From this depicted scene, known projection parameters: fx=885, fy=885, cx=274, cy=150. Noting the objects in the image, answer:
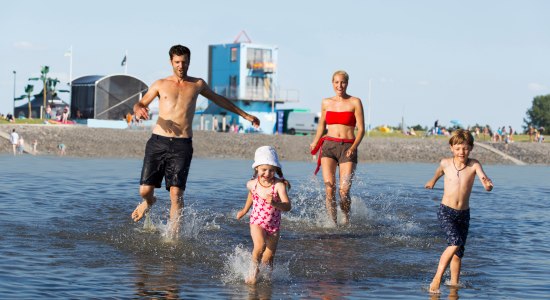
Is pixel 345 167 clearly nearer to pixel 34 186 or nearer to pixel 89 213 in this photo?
pixel 89 213

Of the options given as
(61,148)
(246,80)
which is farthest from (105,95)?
(246,80)

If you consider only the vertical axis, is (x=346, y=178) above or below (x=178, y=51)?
below

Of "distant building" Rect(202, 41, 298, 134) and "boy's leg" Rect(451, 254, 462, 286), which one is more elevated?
"distant building" Rect(202, 41, 298, 134)

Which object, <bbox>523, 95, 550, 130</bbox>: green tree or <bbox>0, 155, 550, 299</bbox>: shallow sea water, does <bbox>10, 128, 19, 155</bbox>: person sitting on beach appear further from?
<bbox>523, 95, 550, 130</bbox>: green tree

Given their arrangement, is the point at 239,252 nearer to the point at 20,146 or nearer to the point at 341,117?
the point at 341,117

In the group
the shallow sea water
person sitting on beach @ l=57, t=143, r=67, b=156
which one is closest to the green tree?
person sitting on beach @ l=57, t=143, r=67, b=156

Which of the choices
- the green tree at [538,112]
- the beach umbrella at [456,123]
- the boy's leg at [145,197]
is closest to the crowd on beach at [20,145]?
the boy's leg at [145,197]

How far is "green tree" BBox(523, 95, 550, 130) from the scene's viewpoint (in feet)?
427

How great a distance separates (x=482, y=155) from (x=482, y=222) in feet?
161

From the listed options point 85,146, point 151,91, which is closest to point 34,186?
point 151,91

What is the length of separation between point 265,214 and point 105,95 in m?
51.2

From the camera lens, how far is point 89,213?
1346 cm

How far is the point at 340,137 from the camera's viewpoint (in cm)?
1224

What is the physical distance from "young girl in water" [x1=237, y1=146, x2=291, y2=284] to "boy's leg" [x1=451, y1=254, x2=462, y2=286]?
5.52ft
